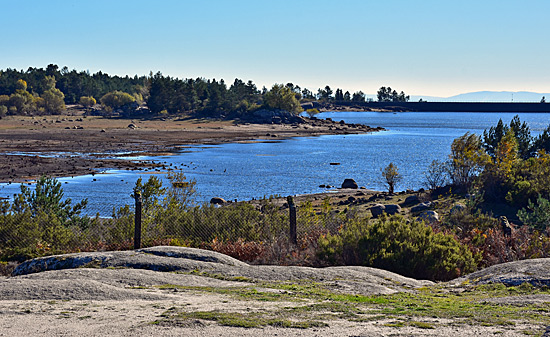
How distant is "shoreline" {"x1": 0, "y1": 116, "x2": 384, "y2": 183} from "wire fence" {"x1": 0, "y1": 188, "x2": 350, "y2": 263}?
96.1 feet

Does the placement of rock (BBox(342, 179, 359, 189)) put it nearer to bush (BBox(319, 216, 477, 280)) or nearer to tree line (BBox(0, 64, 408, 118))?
bush (BBox(319, 216, 477, 280))

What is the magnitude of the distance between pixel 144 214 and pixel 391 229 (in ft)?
28.2

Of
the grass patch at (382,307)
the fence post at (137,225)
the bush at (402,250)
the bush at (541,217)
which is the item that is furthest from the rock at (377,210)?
the grass patch at (382,307)

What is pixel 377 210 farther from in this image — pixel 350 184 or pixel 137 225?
pixel 137 225

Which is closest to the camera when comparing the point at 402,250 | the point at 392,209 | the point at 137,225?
the point at 402,250

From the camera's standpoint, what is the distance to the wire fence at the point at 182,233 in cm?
1392

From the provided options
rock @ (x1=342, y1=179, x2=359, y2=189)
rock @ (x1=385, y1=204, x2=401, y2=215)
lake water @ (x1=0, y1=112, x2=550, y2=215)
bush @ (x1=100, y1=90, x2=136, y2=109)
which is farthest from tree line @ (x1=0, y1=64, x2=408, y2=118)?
rock @ (x1=385, y1=204, x2=401, y2=215)

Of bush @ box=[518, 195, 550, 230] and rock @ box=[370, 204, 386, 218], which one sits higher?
bush @ box=[518, 195, 550, 230]

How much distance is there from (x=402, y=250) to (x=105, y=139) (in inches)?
2929

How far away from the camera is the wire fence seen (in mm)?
13922

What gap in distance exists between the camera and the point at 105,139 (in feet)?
269

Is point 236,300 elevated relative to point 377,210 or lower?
elevated

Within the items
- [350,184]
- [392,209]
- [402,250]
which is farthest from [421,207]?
[402,250]

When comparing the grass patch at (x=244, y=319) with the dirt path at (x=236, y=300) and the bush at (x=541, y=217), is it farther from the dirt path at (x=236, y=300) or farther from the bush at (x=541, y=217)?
the bush at (x=541, y=217)
